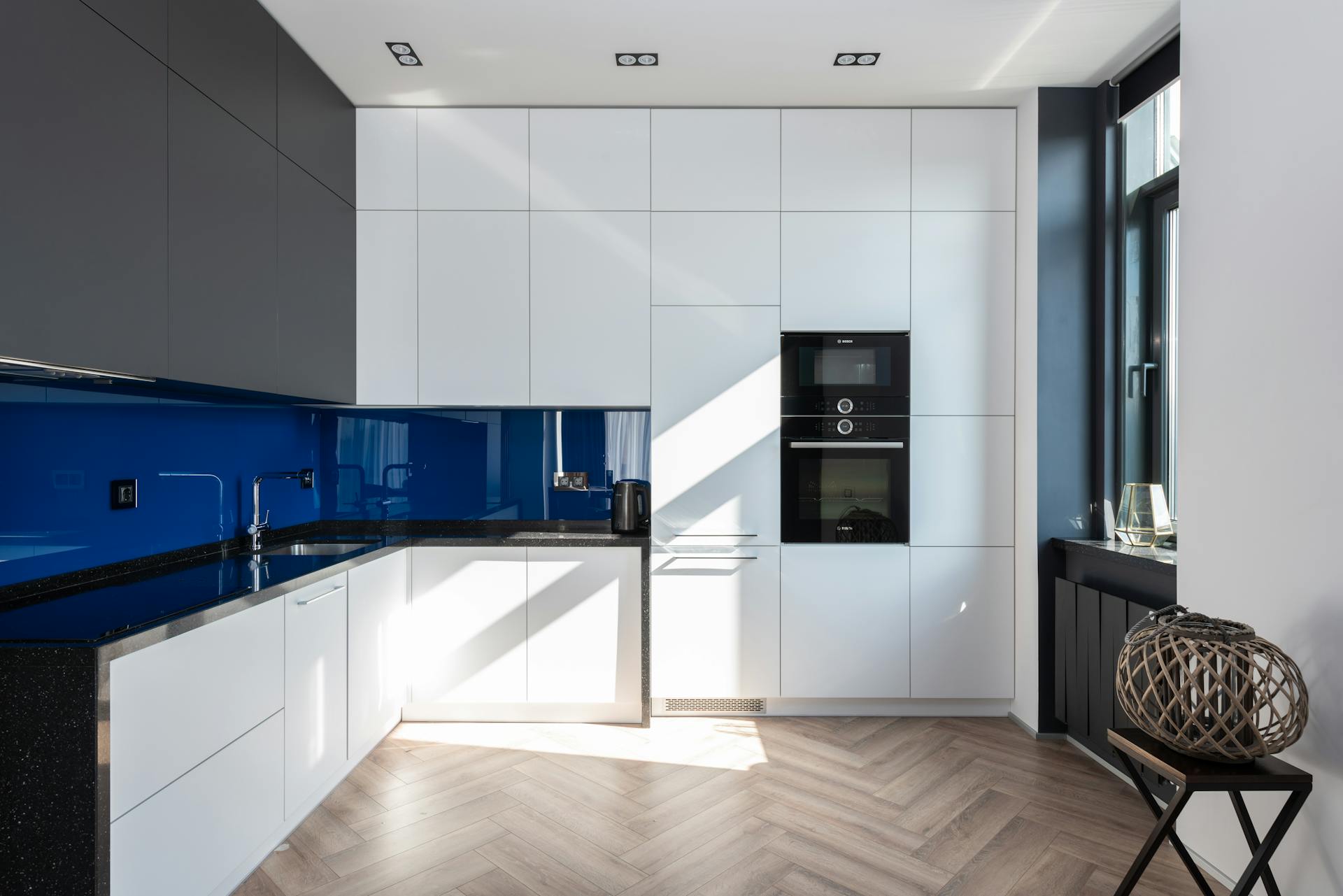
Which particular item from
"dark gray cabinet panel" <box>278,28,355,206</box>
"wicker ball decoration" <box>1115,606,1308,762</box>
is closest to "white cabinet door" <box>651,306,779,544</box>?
"dark gray cabinet panel" <box>278,28,355,206</box>

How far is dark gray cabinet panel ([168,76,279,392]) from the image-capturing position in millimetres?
2139

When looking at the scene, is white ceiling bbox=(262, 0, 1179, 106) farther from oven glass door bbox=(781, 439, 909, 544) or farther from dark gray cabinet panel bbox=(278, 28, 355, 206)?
oven glass door bbox=(781, 439, 909, 544)

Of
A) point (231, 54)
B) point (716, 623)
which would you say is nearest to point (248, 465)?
point (231, 54)

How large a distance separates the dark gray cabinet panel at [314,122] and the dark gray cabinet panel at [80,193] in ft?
2.65

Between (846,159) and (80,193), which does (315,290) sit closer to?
(80,193)

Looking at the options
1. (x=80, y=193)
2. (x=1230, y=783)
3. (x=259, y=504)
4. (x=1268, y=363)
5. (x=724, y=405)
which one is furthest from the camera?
(x=724, y=405)

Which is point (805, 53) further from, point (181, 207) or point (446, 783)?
point (446, 783)

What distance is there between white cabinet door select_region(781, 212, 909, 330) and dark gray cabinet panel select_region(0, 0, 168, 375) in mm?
2390

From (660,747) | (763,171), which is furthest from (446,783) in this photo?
(763,171)

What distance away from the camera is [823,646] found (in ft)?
11.1

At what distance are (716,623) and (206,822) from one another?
205 centimetres

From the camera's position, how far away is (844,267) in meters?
3.41

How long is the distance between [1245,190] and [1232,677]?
1.32m

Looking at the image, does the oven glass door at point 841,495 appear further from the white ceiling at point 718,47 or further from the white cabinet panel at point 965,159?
the white ceiling at point 718,47
